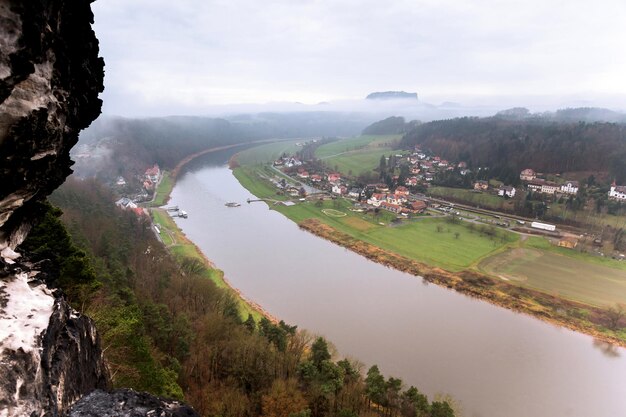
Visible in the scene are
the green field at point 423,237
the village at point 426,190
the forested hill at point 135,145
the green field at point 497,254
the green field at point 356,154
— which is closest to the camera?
the green field at point 497,254

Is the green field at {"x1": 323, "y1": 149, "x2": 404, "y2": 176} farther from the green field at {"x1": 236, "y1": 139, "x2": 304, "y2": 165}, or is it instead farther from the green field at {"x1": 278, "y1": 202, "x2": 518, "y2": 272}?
the green field at {"x1": 278, "y1": 202, "x2": 518, "y2": 272}

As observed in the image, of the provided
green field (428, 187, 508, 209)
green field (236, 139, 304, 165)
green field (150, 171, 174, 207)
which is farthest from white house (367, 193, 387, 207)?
green field (236, 139, 304, 165)

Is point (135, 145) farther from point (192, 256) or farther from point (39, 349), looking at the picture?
point (39, 349)

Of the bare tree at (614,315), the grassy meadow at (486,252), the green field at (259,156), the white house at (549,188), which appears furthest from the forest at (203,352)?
the green field at (259,156)

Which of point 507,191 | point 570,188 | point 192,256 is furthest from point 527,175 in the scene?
point 192,256

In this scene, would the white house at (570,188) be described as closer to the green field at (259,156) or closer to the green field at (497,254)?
the green field at (497,254)
